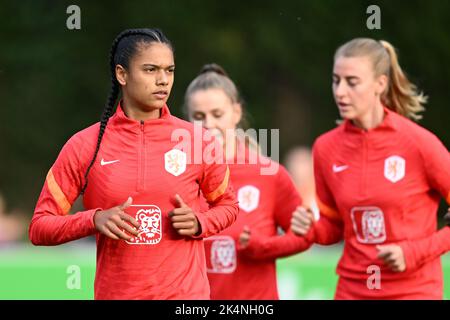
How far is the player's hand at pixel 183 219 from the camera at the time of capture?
5.36 meters

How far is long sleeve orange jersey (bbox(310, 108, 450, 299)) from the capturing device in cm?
664

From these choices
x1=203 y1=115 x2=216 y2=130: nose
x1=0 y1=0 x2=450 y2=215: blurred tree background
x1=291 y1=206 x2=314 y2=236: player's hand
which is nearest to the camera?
x1=291 y1=206 x2=314 y2=236: player's hand

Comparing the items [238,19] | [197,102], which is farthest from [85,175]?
[238,19]

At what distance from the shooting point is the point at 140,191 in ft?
17.9

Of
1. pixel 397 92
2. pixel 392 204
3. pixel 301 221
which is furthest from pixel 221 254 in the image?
pixel 397 92

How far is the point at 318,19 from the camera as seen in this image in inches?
646

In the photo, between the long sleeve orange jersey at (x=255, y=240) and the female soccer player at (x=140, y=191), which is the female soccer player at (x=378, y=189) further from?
the female soccer player at (x=140, y=191)

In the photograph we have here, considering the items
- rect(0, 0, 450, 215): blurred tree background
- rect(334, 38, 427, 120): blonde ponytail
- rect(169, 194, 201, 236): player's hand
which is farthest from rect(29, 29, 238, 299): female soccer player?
rect(0, 0, 450, 215): blurred tree background

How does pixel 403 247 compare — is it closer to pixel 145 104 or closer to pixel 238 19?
pixel 145 104

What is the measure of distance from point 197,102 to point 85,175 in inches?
75.5

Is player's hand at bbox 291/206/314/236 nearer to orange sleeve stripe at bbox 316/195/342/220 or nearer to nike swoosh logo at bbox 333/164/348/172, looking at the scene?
orange sleeve stripe at bbox 316/195/342/220

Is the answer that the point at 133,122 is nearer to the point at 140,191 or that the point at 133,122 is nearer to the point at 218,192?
the point at 140,191

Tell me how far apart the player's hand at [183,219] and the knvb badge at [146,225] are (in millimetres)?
90
